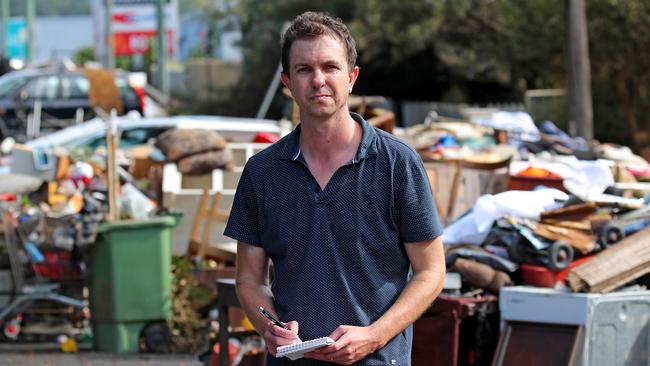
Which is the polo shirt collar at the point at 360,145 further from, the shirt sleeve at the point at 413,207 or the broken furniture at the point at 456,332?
the broken furniture at the point at 456,332

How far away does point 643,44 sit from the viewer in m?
24.8

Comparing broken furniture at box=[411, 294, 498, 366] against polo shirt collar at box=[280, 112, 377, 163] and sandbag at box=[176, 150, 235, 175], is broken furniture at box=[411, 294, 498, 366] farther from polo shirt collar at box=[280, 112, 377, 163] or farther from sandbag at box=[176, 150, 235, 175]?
sandbag at box=[176, 150, 235, 175]

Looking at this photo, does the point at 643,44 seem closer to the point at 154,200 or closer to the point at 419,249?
the point at 154,200

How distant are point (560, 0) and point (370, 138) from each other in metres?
22.2

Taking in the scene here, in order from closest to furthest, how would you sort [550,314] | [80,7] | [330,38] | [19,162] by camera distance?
1. [330,38]
2. [550,314]
3. [19,162]
4. [80,7]

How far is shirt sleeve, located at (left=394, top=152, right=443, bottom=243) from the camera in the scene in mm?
3855

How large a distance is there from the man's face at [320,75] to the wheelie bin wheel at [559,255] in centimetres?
386

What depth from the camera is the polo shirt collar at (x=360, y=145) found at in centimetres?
389

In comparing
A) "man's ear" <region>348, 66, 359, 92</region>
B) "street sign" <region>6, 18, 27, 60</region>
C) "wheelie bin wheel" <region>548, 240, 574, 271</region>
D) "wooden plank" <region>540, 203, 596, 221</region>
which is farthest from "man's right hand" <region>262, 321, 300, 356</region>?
"street sign" <region>6, 18, 27, 60</region>

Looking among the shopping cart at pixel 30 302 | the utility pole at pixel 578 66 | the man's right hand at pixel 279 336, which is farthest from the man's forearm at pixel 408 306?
the utility pole at pixel 578 66

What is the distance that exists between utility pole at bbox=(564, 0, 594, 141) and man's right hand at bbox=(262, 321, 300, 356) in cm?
1571

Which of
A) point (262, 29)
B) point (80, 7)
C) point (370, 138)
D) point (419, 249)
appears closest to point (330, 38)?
point (370, 138)

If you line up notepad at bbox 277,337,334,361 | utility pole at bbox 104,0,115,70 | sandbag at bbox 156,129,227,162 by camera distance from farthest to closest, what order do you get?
utility pole at bbox 104,0,115,70, sandbag at bbox 156,129,227,162, notepad at bbox 277,337,334,361

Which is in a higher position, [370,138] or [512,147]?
[370,138]
